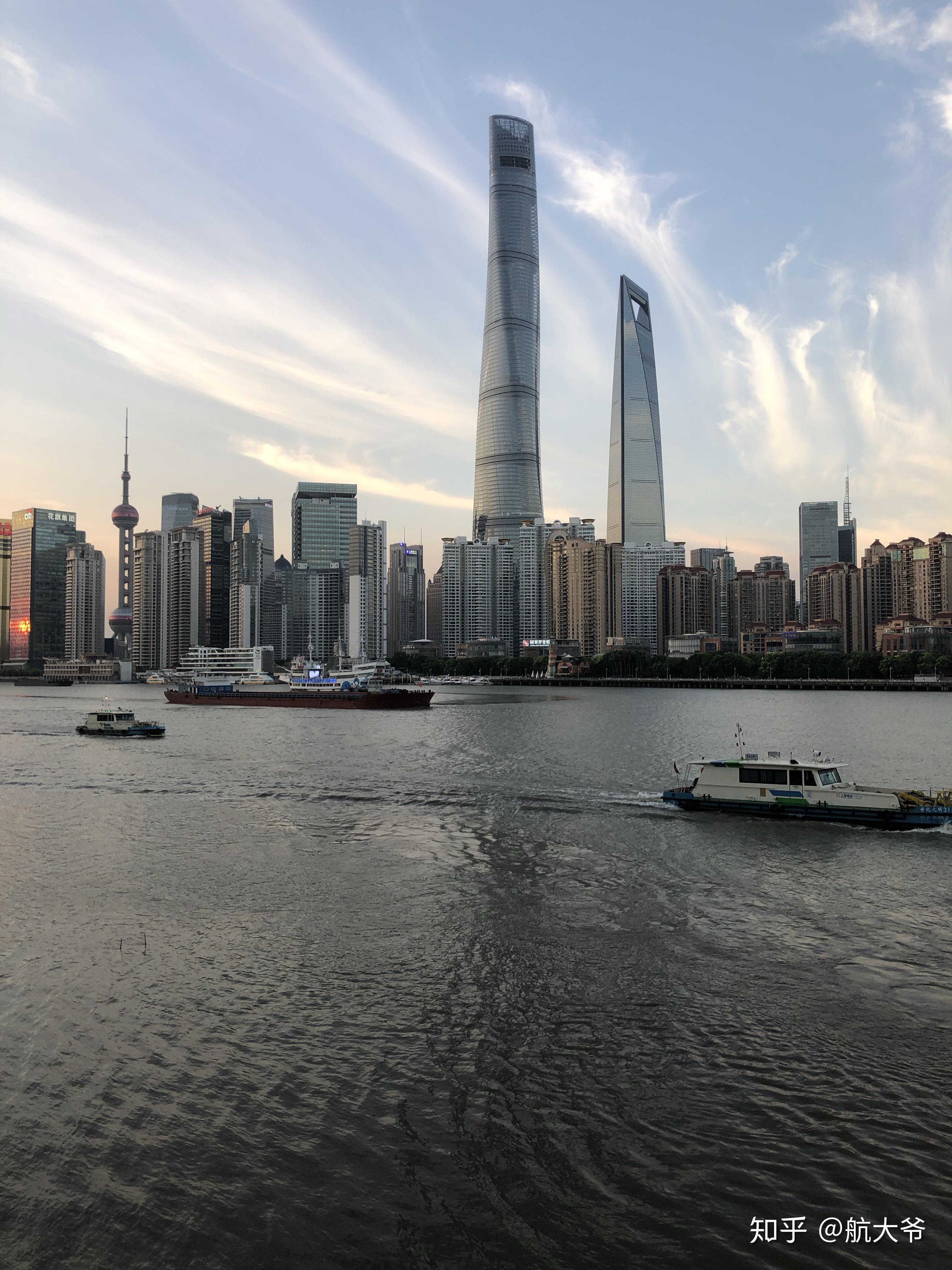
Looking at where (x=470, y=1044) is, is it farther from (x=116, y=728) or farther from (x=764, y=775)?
(x=116, y=728)

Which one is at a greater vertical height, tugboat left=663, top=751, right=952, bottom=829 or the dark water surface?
tugboat left=663, top=751, right=952, bottom=829

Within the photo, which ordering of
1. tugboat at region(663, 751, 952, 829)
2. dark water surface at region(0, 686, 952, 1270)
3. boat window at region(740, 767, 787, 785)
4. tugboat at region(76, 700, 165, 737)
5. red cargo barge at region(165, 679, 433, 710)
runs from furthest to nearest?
1. red cargo barge at region(165, 679, 433, 710)
2. tugboat at region(76, 700, 165, 737)
3. boat window at region(740, 767, 787, 785)
4. tugboat at region(663, 751, 952, 829)
5. dark water surface at region(0, 686, 952, 1270)

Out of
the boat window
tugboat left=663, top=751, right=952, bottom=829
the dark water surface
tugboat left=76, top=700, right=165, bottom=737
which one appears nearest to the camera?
the dark water surface

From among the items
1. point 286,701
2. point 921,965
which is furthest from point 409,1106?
point 286,701

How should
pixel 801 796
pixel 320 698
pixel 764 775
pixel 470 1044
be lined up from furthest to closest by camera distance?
pixel 320 698 → pixel 764 775 → pixel 801 796 → pixel 470 1044

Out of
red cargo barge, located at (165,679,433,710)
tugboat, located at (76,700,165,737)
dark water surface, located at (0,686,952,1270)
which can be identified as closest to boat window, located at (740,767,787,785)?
dark water surface, located at (0,686,952,1270)

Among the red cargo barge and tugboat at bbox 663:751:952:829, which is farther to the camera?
the red cargo barge

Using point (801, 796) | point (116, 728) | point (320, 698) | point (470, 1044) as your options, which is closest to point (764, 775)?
point (801, 796)

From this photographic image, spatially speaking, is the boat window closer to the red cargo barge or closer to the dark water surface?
the dark water surface
